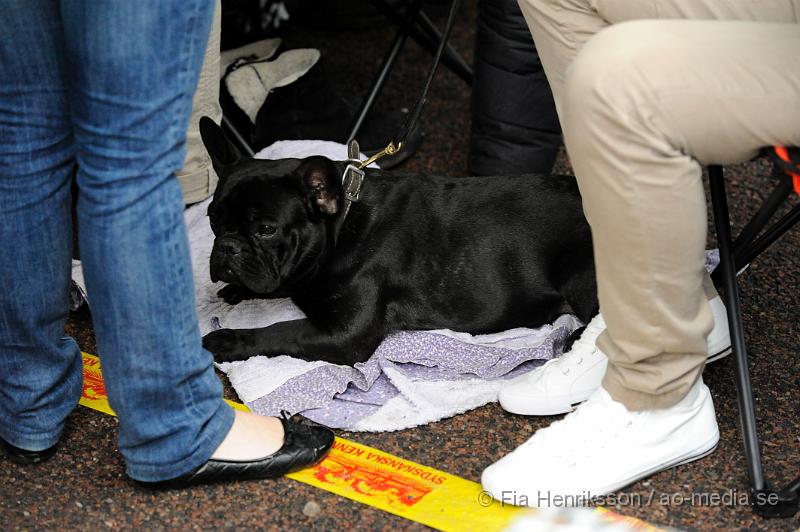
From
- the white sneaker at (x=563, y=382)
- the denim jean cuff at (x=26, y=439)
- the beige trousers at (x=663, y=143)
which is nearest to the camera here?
the beige trousers at (x=663, y=143)

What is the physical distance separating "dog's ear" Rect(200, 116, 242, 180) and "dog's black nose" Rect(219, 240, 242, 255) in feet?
0.67

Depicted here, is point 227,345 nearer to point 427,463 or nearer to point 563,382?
point 427,463

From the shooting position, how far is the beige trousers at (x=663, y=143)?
156 cm

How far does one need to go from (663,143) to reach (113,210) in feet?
2.88

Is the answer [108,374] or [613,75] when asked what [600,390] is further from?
[108,374]

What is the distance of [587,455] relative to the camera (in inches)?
70.9

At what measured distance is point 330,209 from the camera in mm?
2297

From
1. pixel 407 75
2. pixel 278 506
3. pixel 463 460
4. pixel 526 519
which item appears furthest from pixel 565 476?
pixel 407 75

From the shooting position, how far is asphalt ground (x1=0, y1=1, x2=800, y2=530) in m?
1.78

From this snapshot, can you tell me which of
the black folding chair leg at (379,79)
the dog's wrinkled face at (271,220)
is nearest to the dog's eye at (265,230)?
the dog's wrinkled face at (271,220)

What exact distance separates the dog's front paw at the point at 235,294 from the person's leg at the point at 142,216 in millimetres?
816

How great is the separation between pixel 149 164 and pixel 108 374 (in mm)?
386

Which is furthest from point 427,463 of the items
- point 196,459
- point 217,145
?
point 217,145

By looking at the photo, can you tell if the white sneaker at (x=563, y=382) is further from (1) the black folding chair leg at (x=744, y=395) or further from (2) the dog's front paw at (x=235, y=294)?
(2) the dog's front paw at (x=235, y=294)
